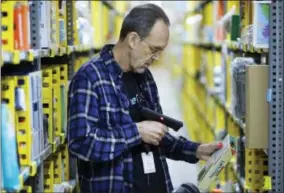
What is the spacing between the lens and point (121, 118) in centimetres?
316

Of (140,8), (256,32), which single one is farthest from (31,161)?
(256,32)

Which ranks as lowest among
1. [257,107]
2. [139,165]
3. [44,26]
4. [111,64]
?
[139,165]

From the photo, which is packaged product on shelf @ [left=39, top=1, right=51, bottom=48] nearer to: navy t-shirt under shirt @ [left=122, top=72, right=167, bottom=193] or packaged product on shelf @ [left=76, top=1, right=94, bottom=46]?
→ navy t-shirt under shirt @ [left=122, top=72, right=167, bottom=193]

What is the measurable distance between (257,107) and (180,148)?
536mm

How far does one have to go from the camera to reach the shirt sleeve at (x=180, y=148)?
11.6 ft

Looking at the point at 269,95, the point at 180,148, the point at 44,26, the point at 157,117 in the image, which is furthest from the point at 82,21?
the point at 269,95

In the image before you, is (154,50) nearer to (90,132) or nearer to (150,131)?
(150,131)

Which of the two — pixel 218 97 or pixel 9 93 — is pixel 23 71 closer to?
pixel 9 93

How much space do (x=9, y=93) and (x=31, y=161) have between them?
0.51 meters

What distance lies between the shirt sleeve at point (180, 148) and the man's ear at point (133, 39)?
614mm

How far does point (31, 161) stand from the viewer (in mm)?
3104

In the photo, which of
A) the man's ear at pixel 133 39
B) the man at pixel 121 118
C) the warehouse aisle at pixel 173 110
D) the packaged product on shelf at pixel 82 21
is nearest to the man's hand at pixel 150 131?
the man at pixel 121 118

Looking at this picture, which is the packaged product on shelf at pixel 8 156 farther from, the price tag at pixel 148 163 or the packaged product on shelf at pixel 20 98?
the price tag at pixel 148 163

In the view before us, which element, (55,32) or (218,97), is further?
(218,97)
